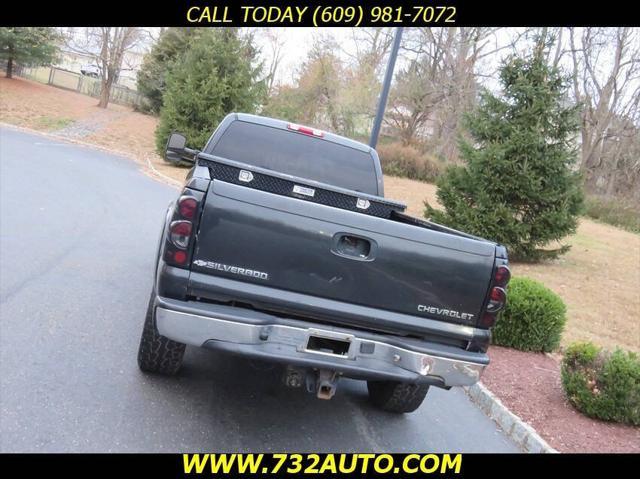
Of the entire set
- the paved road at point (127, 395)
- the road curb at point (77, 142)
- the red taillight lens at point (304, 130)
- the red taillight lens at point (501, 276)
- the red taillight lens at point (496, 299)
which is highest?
the red taillight lens at point (304, 130)

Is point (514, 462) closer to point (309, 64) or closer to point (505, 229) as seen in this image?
point (505, 229)

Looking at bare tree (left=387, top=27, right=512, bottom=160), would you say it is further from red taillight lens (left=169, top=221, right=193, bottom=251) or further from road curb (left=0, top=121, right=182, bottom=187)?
red taillight lens (left=169, top=221, right=193, bottom=251)

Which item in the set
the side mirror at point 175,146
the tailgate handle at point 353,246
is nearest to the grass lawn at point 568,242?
the tailgate handle at point 353,246

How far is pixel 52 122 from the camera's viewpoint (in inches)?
1011

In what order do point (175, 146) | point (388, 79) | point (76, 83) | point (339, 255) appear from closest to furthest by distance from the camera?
point (339, 255)
point (175, 146)
point (388, 79)
point (76, 83)

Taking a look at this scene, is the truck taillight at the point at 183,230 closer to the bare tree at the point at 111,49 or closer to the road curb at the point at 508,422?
the road curb at the point at 508,422

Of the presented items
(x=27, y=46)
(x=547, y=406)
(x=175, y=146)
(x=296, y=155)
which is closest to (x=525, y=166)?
(x=547, y=406)

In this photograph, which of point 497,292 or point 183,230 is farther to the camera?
point 497,292

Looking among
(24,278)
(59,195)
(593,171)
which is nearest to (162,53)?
(59,195)

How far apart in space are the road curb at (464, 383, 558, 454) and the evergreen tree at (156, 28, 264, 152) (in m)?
16.4

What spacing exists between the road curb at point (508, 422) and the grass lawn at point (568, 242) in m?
2.72

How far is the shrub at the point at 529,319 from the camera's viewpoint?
246 inches

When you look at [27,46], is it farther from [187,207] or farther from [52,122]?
[187,207]

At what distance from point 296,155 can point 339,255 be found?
232cm
